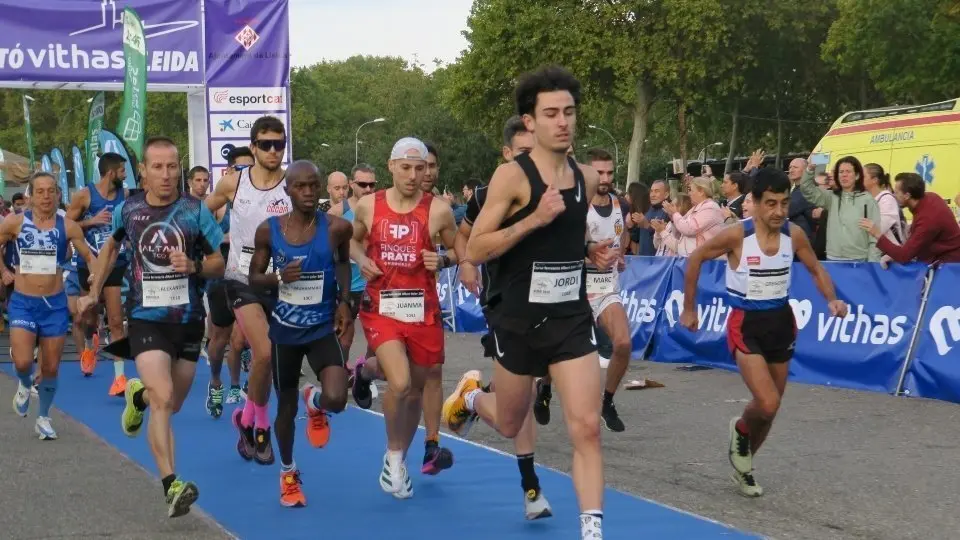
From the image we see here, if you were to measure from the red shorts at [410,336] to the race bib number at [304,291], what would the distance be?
0.29m

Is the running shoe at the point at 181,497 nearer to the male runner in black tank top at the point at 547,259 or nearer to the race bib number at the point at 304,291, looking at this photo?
the race bib number at the point at 304,291

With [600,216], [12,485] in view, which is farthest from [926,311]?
[12,485]

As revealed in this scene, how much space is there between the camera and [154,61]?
18.5 meters

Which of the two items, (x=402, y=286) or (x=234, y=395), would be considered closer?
(x=402, y=286)

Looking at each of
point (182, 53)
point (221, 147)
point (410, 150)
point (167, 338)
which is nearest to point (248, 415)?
point (167, 338)

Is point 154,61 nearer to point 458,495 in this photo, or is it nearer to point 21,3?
point 21,3

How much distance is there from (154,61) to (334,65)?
5197 inches

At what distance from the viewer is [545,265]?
5.93m

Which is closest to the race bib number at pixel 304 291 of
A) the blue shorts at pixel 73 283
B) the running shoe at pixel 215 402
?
the running shoe at pixel 215 402

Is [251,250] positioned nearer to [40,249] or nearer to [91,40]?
[40,249]

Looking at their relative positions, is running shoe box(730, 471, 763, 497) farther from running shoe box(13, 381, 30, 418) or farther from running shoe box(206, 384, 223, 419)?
running shoe box(13, 381, 30, 418)

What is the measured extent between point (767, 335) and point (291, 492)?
273 cm

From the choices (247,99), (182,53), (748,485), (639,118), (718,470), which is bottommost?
(718,470)

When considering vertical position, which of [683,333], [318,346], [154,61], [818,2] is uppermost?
[818,2]
